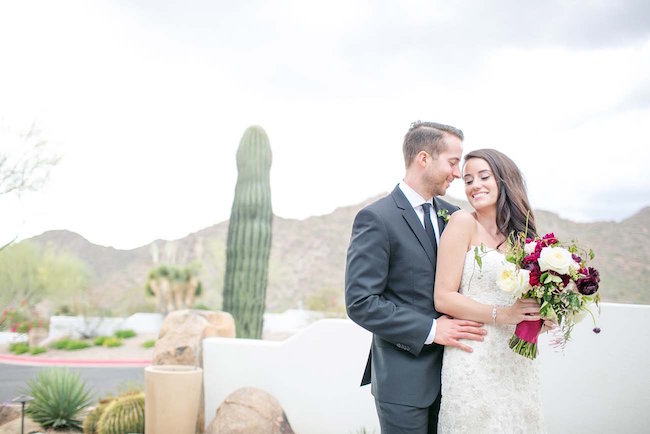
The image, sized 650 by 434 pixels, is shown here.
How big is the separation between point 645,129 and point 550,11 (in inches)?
383

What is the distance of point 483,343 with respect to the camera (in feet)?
9.73

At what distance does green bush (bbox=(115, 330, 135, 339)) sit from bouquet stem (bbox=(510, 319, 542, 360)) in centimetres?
2129

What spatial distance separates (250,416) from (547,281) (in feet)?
14.0

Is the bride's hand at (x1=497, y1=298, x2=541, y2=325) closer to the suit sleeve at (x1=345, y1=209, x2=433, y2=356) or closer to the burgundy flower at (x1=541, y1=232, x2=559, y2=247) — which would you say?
the burgundy flower at (x1=541, y1=232, x2=559, y2=247)

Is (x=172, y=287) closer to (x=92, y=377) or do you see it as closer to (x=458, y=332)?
(x=92, y=377)

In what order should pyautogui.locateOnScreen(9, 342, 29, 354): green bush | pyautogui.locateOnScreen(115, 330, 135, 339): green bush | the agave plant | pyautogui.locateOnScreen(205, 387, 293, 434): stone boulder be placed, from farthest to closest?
1. pyautogui.locateOnScreen(115, 330, 135, 339): green bush
2. pyautogui.locateOnScreen(9, 342, 29, 354): green bush
3. the agave plant
4. pyautogui.locateOnScreen(205, 387, 293, 434): stone boulder

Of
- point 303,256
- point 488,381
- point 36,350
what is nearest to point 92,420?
point 488,381

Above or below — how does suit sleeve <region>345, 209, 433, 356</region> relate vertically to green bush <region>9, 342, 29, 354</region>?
above

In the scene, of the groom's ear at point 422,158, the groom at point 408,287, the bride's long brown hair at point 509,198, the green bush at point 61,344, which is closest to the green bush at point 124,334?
the green bush at point 61,344

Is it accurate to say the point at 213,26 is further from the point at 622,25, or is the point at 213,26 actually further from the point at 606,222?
the point at 606,222

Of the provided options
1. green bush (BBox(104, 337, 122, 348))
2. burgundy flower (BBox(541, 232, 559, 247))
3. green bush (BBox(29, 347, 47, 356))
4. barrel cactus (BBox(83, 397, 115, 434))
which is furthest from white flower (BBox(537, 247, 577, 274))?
green bush (BBox(29, 347, 47, 356))

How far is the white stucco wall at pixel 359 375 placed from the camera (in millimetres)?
5492

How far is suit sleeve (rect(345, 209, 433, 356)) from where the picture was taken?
2.94m

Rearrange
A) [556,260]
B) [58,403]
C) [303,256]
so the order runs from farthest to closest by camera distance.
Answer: [303,256] < [58,403] < [556,260]
